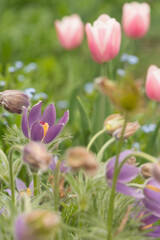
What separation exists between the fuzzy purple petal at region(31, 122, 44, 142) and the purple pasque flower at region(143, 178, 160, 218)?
229 mm

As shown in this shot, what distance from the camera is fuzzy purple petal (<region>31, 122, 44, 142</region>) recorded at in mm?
797

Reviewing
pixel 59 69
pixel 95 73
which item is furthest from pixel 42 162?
pixel 59 69

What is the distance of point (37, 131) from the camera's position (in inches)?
31.6

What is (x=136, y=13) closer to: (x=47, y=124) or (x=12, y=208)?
(x=47, y=124)

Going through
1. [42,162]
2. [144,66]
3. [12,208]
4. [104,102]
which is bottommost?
[144,66]

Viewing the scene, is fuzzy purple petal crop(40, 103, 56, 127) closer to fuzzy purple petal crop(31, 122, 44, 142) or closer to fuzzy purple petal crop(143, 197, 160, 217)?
fuzzy purple petal crop(31, 122, 44, 142)

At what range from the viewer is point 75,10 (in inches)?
123

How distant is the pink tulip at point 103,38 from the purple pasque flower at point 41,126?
1.68ft

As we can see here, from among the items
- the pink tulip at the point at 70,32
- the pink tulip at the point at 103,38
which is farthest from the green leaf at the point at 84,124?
the pink tulip at the point at 70,32

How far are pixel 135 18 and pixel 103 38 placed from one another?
606 millimetres

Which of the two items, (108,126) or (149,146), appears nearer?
(108,126)

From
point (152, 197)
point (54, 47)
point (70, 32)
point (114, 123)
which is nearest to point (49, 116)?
point (114, 123)

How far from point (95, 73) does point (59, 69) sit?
0.48 meters

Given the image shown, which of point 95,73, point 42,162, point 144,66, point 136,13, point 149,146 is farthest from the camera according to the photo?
point 144,66
